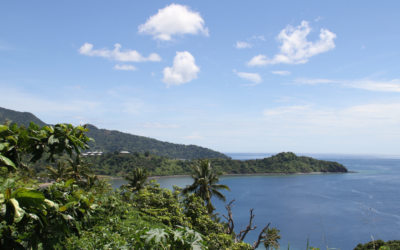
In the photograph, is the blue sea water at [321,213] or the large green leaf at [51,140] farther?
the blue sea water at [321,213]

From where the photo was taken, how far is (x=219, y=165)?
131 meters

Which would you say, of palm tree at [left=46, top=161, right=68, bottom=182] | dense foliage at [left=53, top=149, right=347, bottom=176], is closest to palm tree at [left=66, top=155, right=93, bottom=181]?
palm tree at [left=46, top=161, right=68, bottom=182]

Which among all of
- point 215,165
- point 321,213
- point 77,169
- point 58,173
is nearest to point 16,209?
point 77,169

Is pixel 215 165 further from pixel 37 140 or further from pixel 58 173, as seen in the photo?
pixel 37 140

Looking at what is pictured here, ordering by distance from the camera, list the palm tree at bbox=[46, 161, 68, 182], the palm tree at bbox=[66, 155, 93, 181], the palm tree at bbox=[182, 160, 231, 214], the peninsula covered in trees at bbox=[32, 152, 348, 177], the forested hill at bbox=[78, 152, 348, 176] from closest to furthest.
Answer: the palm tree at bbox=[182, 160, 231, 214] < the palm tree at bbox=[46, 161, 68, 182] < the palm tree at bbox=[66, 155, 93, 181] < the peninsula covered in trees at bbox=[32, 152, 348, 177] < the forested hill at bbox=[78, 152, 348, 176]

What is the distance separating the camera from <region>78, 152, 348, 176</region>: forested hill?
114812 mm

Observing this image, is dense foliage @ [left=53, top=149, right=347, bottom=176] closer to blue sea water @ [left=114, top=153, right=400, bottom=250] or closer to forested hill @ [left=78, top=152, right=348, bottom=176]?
forested hill @ [left=78, top=152, right=348, bottom=176]

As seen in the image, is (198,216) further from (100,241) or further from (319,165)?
(319,165)

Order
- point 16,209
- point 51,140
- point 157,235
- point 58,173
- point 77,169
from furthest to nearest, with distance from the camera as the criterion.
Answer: point 77,169 → point 58,173 → point 51,140 → point 157,235 → point 16,209

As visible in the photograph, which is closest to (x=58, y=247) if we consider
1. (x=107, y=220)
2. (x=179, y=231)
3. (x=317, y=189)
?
(x=179, y=231)

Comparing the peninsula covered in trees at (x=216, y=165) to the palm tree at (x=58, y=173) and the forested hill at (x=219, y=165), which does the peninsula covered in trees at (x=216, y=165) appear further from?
the palm tree at (x=58, y=173)

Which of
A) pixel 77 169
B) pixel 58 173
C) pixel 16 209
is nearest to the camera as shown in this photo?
pixel 16 209

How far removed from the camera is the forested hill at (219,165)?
11481 centimetres

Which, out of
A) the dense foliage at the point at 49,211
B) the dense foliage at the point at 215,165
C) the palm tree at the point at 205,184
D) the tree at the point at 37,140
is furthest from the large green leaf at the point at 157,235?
the dense foliage at the point at 215,165
